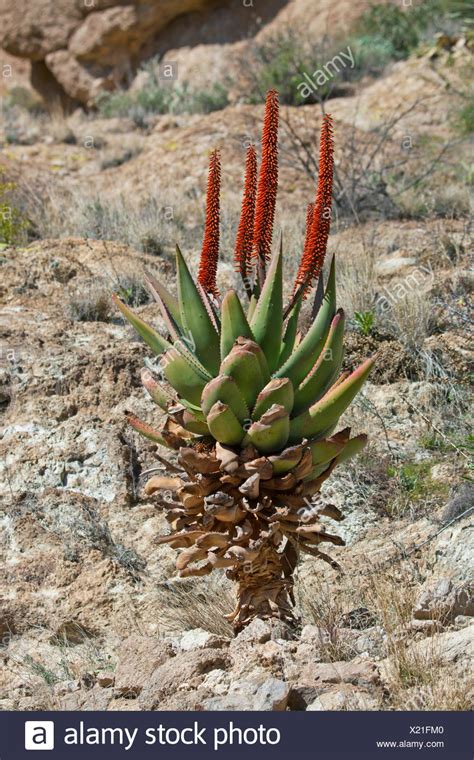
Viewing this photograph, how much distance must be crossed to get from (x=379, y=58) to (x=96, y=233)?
787 cm

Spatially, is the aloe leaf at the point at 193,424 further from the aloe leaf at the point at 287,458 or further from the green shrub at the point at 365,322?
the green shrub at the point at 365,322

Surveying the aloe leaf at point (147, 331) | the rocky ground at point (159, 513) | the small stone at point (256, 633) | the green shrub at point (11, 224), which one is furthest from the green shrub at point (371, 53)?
the small stone at point (256, 633)

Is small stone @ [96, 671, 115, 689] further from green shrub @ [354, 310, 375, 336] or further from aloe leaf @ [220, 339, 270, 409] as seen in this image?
green shrub @ [354, 310, 375, 336]

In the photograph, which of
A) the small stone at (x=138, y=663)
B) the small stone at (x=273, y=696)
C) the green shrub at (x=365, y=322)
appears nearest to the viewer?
the small stone at (x=273, y=696)

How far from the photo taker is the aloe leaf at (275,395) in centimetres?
327

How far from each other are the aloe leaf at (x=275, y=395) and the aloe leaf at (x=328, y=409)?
89 millimetres

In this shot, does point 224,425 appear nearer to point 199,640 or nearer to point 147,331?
point 147,331

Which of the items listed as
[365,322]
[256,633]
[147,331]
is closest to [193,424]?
[147,331]

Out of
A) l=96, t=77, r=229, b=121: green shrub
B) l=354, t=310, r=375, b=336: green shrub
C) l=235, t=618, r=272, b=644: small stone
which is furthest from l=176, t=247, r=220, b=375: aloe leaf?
l=96, t=77, r=229, b=121: green shrub

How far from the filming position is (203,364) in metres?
3.54

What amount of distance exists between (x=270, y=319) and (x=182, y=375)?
1.22ft

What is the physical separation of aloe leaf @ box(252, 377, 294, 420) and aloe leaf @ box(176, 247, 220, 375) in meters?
0.29

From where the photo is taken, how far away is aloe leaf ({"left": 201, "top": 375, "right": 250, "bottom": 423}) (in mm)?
3236

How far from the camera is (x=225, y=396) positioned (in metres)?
3.27
